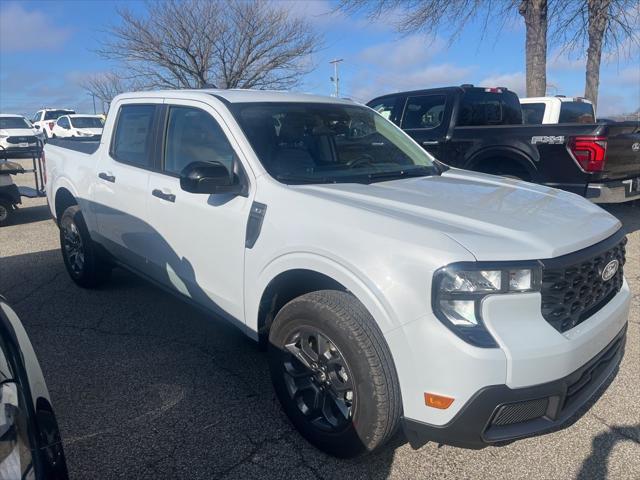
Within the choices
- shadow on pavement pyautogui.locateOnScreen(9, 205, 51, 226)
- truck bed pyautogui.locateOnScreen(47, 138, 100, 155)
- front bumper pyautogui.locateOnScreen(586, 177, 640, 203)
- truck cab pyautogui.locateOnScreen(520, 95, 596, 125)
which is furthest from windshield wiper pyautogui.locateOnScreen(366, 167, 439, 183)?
truck cab pyautogui.locateOnScreen(520, 95, 596, 125)

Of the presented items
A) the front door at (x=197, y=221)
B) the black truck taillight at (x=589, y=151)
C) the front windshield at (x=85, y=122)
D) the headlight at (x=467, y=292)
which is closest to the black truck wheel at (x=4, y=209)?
the front door at (x=197, y=221)

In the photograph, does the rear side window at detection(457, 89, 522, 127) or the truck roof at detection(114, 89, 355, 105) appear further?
the rear side window at detection(457, 89, 522, 127)

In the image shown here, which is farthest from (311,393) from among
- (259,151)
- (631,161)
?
(631,161)

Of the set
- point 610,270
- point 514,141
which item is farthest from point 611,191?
point 610,270

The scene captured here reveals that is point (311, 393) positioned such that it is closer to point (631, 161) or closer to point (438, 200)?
point (438, 200)

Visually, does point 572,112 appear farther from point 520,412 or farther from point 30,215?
point 30,215

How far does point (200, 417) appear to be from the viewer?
3.13 metres

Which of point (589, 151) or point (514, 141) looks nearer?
point (589, 151)

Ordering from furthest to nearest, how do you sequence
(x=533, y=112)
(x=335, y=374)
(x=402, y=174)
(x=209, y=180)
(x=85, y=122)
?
(x=85, y=122) < (x=533, y=112) < (x=402, y=174) < (x=209, y=180) < (x=335, y=374)

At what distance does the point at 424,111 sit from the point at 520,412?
21.4 ft

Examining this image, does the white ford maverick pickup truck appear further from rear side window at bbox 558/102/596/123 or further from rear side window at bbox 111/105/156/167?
rear side window at bbox 558/102/596/123

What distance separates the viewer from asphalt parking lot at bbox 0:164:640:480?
271cm

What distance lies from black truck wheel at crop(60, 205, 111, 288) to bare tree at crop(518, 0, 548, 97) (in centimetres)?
1149

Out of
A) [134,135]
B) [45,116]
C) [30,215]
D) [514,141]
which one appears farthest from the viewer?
[45,116]
